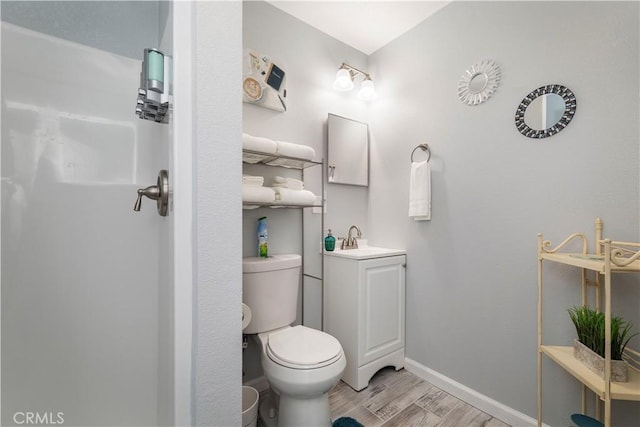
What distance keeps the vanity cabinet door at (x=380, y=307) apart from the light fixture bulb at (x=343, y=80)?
50.5 inches

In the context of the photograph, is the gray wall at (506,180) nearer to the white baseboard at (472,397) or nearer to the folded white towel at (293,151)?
the white baseboard at (472,397)

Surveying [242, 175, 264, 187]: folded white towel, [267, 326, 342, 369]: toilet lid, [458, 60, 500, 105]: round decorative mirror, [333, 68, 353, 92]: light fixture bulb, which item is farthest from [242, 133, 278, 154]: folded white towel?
[458, 60, 500, 105]: round decorative mirror

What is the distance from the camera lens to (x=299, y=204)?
1.57 metres

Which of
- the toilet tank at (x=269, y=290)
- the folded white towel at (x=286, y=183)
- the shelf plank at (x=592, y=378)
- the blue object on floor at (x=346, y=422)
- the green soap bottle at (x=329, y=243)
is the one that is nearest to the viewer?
the shelf plank at (x=592, y=378)

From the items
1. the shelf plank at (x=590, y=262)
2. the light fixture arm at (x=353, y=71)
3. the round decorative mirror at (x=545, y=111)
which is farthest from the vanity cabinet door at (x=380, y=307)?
the light fixture arm at (x=353, y=71)

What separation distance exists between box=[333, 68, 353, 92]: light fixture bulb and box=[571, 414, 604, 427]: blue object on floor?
2.17 metres

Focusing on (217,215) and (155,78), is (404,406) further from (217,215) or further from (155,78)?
(155,78)

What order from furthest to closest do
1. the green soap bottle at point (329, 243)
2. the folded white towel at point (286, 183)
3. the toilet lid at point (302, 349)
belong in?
the green soap bottle at point (329, 243), the folded white towel at point (286, 183), the toilet lid at point (302, 349)

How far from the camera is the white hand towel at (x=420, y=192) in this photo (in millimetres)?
1737

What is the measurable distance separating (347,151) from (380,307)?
46.0 inches

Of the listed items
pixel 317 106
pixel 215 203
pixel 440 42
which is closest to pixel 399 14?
pixel 440 42

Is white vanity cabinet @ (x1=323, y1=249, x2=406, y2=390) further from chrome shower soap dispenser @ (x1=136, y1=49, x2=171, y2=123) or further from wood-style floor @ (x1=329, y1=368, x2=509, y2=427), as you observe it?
chrome shower soap dispenser @ (x1=136, y1=49, x2=171, y2=123)

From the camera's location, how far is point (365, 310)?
1675mm

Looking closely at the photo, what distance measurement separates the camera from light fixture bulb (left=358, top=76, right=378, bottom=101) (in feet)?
6.92
